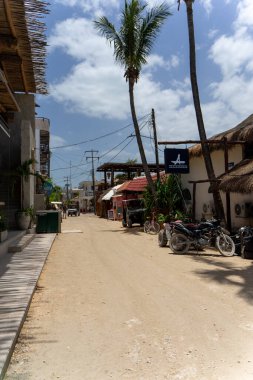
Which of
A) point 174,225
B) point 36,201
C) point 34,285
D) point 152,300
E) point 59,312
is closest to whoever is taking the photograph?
point 59,312

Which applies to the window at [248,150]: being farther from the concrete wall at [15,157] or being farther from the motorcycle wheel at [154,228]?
the concrete wall at [15,157]

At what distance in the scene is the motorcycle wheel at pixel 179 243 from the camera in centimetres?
1327

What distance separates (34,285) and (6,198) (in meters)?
11.9

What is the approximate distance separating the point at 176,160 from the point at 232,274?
9362 millimetres

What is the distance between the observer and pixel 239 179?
13.9 metres

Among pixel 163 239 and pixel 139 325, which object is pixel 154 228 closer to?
pixel 163 239

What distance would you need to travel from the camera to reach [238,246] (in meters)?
12.7

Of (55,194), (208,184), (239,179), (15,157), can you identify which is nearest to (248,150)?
(239,179)

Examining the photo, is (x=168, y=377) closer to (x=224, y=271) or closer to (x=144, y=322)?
(x=144, y=322)

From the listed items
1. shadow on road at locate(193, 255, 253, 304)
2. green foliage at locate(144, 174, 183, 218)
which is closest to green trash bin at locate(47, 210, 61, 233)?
green foliage at locate(144, 174, 183, 218)

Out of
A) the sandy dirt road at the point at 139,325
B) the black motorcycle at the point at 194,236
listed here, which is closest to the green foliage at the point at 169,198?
the black motorcycle at the point at 194,236

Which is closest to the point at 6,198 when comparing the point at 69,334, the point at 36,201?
the point at 36,201

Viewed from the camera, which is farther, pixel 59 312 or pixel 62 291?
pixel 62 291

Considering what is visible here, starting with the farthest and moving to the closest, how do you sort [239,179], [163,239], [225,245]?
[163,239] → [239,179] → [225,245]
